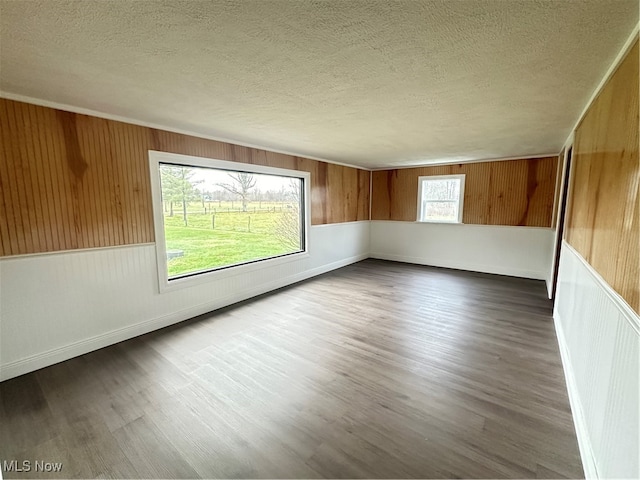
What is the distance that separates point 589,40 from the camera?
57.1 inches

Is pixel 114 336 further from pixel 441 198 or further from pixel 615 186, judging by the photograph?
pixel 441 198

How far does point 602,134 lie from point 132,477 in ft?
11.7

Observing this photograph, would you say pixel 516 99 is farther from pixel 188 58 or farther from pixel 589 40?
pixel 188 58

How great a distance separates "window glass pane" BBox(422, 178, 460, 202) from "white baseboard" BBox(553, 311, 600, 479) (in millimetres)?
4093

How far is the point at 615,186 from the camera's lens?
4.82 ft

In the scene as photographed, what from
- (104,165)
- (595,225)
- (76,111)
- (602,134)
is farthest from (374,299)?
(76,111)

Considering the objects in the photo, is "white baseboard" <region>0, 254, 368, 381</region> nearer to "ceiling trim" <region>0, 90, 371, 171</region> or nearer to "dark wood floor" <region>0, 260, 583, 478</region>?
"dark wood floor" <region>0, 260, 583, 478</region>

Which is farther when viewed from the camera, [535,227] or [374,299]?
[535,227]

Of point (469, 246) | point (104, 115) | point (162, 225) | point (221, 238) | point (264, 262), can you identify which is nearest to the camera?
point (104, 115)

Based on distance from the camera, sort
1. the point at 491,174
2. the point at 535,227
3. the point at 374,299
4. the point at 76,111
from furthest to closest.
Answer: the point at 491,174 → the point at 535,227 → the point at 374,299 → the point at 76,111

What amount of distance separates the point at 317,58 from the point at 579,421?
2.84m

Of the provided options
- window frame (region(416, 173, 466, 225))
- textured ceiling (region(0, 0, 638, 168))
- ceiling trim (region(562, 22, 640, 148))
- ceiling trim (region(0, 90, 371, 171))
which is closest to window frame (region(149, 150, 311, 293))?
ceiling trim (region(0, 90, 371, 171))

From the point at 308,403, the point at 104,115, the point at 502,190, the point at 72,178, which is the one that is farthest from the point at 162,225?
the point at 502,190

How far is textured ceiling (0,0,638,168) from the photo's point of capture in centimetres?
124
